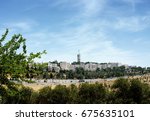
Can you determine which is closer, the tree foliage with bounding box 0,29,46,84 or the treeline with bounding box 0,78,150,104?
the tree foliage with bounding box 0,29,46,84

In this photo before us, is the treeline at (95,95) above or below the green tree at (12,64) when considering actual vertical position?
below

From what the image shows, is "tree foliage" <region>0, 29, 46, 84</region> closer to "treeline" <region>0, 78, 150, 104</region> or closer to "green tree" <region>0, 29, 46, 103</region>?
"green tree" <region>0, 29, 46, 103</region>

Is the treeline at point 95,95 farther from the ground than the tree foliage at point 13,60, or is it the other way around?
the tree foliage at point 13,60

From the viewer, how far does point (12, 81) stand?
1781 cm

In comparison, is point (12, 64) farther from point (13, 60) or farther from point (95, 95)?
point (95, 95)

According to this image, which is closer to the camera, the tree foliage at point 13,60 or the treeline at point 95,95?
the tree foliage at point 13,60

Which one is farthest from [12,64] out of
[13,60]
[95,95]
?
[95,95]

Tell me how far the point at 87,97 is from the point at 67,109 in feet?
414

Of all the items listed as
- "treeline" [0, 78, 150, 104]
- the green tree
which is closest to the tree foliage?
the green tree

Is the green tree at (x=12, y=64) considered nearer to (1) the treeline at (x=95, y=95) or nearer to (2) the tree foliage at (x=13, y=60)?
(2) the tree foliage at (x=13, y=60)

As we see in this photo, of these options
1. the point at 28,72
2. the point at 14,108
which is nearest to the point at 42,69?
the point at 28,72

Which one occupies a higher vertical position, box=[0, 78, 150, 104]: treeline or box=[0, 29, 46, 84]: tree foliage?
box=[0, 29, 46, 84]: tree foliage

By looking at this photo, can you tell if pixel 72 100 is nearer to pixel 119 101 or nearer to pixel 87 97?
pixel 87 97

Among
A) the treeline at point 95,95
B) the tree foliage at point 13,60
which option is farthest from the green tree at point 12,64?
the treeline at point 95,95
